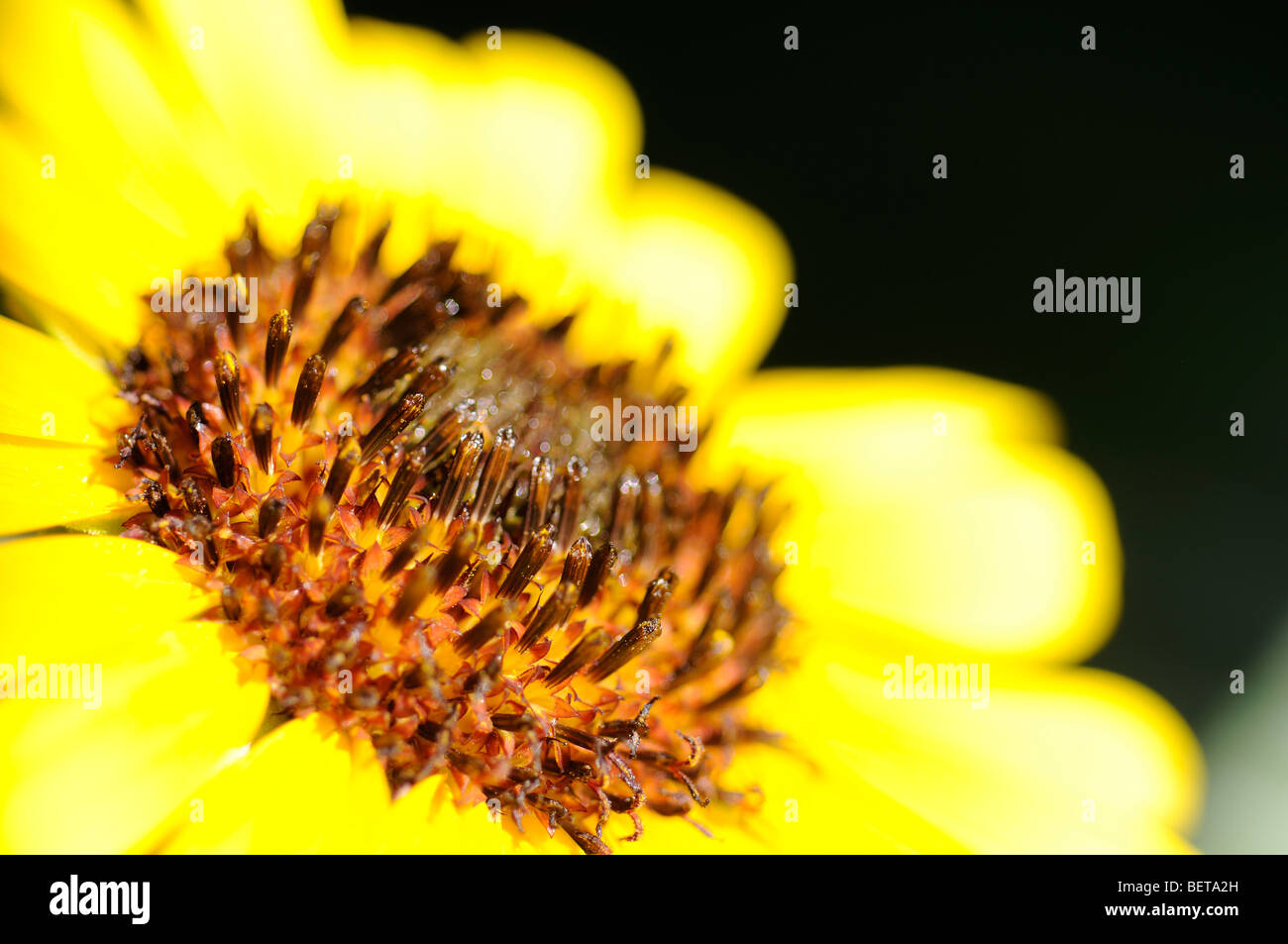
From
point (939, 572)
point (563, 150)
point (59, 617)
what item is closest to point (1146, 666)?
point (939, 572)

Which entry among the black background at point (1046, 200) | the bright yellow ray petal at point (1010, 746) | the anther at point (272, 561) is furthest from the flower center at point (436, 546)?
the black background at point (1046, 200)

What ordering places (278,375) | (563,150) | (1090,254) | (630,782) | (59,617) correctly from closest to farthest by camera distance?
1. (59,617)
2. (630,782)
3. (278,375)
4. (563,150)
5. (1090,254)

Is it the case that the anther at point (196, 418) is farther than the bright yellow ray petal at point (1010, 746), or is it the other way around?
the bright yellow ray petal at point (1010, 746)

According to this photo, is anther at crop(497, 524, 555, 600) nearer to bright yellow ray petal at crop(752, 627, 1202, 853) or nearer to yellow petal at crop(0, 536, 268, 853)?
yellow petal at crop(0, 536, 268, 853)

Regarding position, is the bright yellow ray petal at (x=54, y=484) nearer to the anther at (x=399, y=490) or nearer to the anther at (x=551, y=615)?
the anther at (x=399, y=490)

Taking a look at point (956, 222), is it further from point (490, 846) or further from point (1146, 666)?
point (490, 846)

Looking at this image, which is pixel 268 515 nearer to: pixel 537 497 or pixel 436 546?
pixel 436 546

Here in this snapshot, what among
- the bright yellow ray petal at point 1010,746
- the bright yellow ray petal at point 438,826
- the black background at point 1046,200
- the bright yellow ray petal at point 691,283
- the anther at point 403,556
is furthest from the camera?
the black background at point 1046,200

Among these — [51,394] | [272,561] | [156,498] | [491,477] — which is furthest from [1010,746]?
[51,394]

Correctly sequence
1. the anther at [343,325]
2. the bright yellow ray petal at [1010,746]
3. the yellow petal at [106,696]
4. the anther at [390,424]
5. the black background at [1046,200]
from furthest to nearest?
the black background at [1046,200], the bright yellow ray petal at [1010,746], the anther at [343,325], the anther at [390,424], the yellow petal at [106,696]
